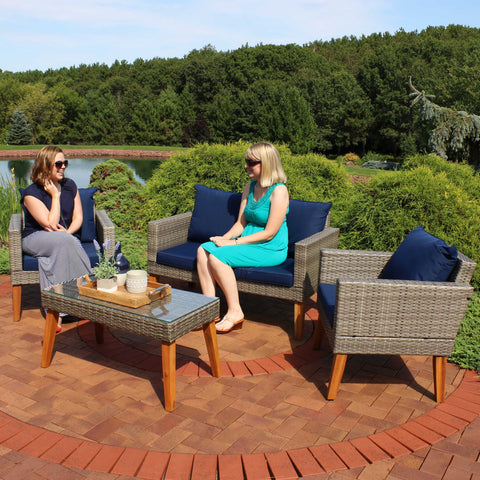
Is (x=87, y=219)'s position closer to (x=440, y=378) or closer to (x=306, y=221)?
(x=306, y=221)

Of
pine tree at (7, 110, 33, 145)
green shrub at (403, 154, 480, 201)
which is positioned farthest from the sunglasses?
pine tree at (7, 110, 33, 145)

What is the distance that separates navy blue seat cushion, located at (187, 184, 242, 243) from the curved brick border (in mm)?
2426

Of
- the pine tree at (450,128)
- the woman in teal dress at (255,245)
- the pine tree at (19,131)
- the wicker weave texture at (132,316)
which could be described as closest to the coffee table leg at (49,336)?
the wicker weave texture at (132,316)

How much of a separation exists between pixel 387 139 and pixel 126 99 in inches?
1166

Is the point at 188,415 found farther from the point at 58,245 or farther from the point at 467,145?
the point at 467,145

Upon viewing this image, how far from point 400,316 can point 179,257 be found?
6.75 feet

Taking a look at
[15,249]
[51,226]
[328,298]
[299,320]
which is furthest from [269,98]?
[328,298]

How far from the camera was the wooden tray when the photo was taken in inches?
114

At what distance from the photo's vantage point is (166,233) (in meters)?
4.46

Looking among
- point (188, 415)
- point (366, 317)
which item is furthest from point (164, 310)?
point (366, 317)

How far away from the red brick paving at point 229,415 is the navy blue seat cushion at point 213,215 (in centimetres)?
116

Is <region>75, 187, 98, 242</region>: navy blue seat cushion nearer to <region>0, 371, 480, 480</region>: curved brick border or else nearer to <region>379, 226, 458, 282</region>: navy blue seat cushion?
<region>0, 371, 480, 480</region>: curved brick border

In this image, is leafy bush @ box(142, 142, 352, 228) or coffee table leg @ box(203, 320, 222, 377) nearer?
coffee table leg @ box(203, 320, 222, 377)

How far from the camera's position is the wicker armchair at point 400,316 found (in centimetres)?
279
